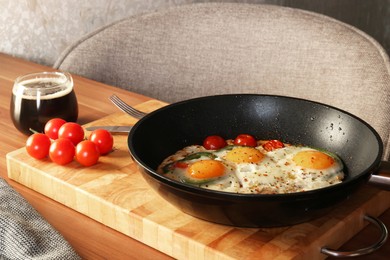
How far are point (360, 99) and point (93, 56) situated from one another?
0.98 meters

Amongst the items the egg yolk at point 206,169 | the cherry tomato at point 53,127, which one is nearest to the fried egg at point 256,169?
the egg yolk at point 206,169

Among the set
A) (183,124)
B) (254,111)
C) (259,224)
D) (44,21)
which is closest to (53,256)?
(259,224)

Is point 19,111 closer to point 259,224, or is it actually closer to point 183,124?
point 183,124

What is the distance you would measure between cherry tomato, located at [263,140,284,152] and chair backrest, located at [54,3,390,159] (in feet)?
1.73

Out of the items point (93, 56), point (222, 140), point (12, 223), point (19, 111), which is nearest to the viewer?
point (12, 223)

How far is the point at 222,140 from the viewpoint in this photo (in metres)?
1.50

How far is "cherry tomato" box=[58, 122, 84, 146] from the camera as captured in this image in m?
1.58

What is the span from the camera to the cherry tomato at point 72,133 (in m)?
1.58

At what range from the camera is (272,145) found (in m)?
1.46

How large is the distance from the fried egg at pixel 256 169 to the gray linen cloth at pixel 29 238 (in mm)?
248

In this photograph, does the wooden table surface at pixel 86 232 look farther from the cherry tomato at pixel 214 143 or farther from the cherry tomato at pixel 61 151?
the cherry tomato at pixel 214 143

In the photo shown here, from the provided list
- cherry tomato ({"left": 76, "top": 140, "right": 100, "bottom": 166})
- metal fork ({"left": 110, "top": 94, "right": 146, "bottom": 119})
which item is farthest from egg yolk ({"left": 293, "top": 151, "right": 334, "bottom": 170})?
metal fork ({"left": 110, "top": 94, "right": 146, "bottom": 119})

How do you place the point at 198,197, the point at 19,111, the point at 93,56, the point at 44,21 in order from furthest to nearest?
1. the point at 44,21
2. the point at 93,56
3. the point at 19,111
4. the point at 198,197

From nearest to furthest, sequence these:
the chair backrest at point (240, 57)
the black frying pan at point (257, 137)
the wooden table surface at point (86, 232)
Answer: the black frying pan at point (257, 137)
the wooden table surface at point (86, 232)
the chair backrest at point (240, 57)
